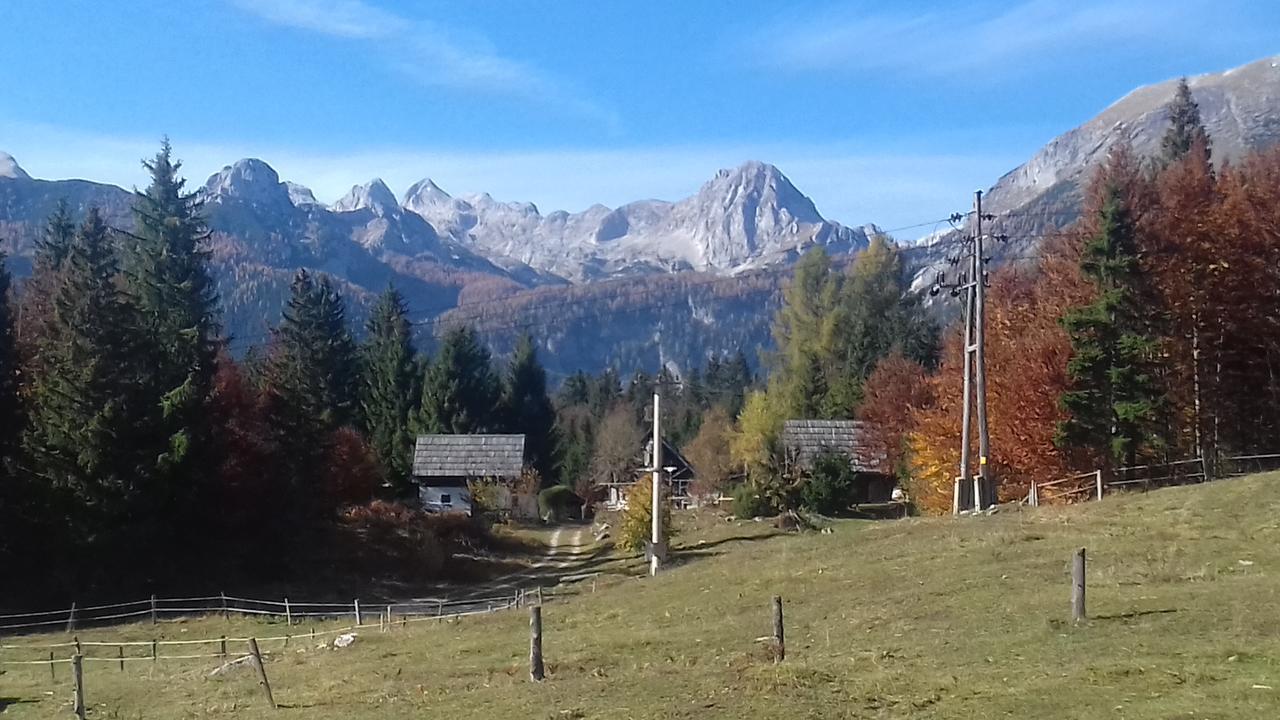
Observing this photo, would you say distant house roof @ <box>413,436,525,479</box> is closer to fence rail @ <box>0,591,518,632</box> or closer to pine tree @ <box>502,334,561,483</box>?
pine tree @ <box>502,334,561,483</box>

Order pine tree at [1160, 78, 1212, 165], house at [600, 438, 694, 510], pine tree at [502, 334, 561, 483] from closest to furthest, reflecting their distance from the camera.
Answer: pine tree at [1160, 78, 1212, 165] < house at [600, 438, 694, 510] < pine tree at [502, 334, 561, 483]

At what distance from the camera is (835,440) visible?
66188 millimetres

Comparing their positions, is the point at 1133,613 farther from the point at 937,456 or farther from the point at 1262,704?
the point at 937,456

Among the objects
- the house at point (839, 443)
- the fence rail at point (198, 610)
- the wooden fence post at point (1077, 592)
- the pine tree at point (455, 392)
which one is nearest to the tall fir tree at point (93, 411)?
the fence rail at point (198, 610)

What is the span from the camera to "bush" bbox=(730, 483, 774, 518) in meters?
60.0

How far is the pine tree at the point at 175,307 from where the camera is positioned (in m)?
45.8

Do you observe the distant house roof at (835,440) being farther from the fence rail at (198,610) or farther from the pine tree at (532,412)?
the pine tree at (532,412)

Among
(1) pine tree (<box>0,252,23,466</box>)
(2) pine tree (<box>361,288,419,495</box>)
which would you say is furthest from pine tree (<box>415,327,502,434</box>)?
(1) pine tree (<box>0,252,23,466</box>)

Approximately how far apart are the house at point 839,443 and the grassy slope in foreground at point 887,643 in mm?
28560

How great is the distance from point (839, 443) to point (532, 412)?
134 ft

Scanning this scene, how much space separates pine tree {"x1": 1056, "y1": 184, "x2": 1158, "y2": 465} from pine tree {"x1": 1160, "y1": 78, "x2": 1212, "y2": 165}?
24413 millimetres

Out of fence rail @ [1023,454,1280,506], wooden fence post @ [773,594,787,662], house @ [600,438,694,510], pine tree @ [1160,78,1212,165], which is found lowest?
house @ [600,438,694,510]

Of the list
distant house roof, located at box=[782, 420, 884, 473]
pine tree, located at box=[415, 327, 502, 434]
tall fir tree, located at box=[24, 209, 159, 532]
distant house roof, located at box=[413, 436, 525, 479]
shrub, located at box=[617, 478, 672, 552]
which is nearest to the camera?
tall fir tree, located at box=[24, 209, 159, 532]

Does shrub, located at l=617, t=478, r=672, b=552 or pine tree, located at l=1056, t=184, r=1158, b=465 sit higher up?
pine tree, located at l=1056, t=184, r=1158, b=465
